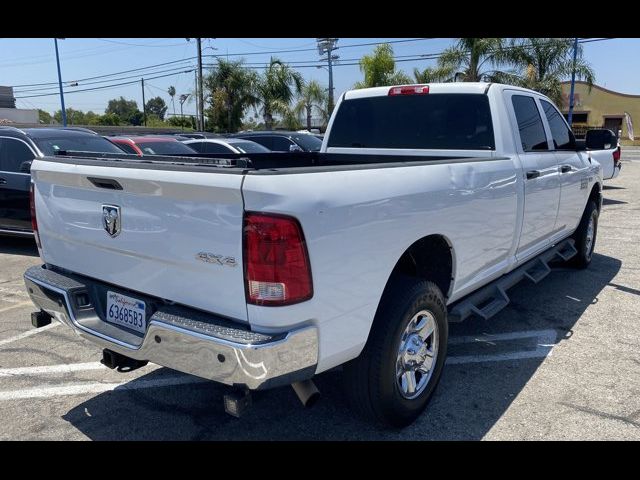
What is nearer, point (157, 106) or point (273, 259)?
point (273, 259)

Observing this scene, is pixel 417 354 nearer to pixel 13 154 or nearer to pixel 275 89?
pixel 13 154

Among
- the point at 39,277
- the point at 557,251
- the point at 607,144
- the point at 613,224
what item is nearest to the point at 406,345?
the point at 39,277

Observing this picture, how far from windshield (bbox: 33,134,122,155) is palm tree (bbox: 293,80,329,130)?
2277 cm

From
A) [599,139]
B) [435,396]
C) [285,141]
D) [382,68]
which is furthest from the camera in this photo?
[382,68]

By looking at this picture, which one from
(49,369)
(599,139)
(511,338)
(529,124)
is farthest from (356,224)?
(599,139)

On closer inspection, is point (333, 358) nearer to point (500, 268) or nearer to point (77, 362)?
point (500, 268)

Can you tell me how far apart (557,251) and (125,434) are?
4621 millimetres

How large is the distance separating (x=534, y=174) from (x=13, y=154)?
23.7ft

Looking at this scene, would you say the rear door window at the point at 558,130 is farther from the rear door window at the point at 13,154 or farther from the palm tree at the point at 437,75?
the palm tree at the point at 437,75

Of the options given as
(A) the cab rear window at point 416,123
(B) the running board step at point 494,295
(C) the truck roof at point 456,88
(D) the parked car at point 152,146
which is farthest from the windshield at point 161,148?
(B) the running board step at point 494,295

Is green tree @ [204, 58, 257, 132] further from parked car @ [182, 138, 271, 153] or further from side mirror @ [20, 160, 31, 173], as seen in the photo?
side mirror @ [20, 160, 31, 173]

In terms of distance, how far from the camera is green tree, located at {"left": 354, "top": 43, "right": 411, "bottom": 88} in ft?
87.6

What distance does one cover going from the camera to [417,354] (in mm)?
3119

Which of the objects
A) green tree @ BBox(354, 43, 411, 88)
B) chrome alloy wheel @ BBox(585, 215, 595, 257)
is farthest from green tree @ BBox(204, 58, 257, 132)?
chrome alloy wheel @ BBox(585, 215, 595, 257)
